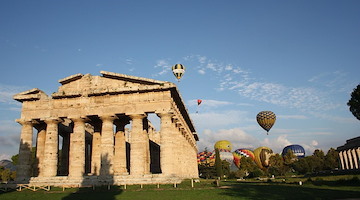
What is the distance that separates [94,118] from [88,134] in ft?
34.5

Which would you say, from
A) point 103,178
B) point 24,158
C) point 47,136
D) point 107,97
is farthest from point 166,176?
point 24,158

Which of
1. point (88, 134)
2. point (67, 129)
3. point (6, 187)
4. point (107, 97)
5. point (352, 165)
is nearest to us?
point (6, 187)

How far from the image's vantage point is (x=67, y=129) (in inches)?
1550

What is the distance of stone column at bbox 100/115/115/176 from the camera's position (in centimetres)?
2990

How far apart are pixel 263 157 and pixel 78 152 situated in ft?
276

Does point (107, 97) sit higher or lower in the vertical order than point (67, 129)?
higher

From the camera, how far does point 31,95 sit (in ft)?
109

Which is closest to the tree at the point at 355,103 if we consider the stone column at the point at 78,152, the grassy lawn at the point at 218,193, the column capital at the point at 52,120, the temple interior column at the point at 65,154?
the grassy lawn at the point at 218,193

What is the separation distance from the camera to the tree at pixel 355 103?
41250 mm

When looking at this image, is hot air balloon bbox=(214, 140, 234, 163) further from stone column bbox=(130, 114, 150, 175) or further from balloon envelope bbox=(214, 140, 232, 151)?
stone column bbox=(130, 114, 150, 175)

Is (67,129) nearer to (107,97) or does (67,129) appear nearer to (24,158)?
(24,158)

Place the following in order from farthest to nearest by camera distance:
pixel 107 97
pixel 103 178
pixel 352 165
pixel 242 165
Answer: pixel 242 165
pixel 352 165
pixel 107 97
pixel 103 178

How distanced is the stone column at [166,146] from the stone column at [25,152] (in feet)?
50.6

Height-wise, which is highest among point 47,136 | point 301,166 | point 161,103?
point 161,103
